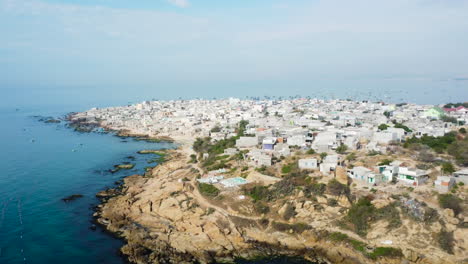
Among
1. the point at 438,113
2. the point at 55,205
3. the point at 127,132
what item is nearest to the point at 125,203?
the point at 55,205

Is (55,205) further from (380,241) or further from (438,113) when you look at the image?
(438,113)

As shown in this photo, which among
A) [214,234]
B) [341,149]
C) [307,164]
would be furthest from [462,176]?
[214,234]

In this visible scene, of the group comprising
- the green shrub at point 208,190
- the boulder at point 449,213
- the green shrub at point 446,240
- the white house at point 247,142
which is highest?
the white house at point 247,142

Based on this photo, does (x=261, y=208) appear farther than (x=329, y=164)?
No

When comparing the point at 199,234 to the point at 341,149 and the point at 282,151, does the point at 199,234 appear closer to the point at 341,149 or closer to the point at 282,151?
the point at 282,151

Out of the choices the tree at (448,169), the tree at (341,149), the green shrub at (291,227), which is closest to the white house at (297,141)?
the tree at (341,149)

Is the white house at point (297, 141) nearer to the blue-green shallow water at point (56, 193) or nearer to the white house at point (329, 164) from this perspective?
the white house at point (329, 164)

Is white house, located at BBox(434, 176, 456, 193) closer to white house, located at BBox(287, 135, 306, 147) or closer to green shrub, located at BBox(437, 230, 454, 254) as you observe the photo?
green shrub, located at BBox(437, 230, 454, 254)
